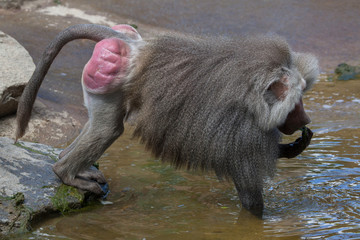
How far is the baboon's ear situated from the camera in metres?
3.27

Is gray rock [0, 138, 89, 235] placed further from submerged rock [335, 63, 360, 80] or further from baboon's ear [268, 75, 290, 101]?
submerged rock [335, 63, 360, 80]

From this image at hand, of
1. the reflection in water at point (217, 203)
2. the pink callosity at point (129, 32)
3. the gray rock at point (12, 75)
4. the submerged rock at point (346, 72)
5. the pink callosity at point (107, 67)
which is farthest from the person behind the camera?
the submerged rock at point (346, 72)

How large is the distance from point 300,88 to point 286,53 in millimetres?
252

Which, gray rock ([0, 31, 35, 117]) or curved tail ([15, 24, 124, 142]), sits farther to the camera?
gray rock ([0, 31, 35, 117])

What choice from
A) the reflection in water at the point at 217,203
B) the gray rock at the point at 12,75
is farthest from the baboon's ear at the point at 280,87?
the gray rock at the point at 12,75

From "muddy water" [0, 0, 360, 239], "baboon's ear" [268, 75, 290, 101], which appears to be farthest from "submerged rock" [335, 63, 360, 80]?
"baboon's ear" [268, 75, 290, 101]

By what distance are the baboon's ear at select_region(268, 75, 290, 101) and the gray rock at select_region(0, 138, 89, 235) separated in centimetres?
154

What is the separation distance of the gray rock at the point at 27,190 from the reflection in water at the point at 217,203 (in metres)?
0.11

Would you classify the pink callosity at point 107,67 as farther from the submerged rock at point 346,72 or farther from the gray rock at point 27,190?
the submerged rock at point 346,72

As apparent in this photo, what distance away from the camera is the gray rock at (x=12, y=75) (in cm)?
498

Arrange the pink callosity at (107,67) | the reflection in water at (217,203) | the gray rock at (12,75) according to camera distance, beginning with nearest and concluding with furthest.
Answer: the reflection in water at (217,203) < the pink callosity at (107,67) < the gray rock at (12,75)

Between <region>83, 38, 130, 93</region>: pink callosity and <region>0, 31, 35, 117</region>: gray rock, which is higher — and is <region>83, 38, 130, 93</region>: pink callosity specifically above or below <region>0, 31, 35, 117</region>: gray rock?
above

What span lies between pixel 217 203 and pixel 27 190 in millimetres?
1341

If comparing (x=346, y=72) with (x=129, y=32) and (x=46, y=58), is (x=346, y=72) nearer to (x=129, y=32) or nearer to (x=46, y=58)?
(x=129, y=32)
